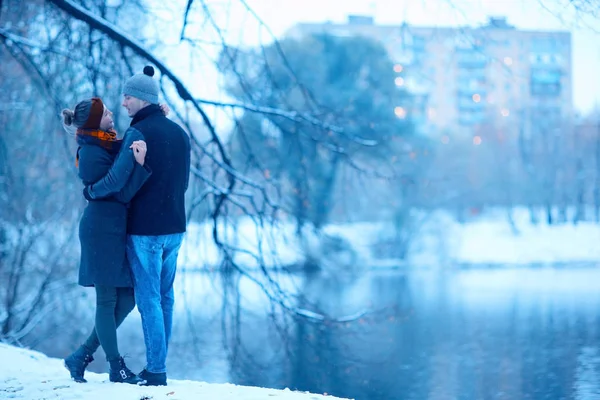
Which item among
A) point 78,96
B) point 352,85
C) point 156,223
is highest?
point 352,85

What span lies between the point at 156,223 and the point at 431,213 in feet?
90.8

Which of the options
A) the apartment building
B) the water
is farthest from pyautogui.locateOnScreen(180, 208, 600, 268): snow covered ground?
the water

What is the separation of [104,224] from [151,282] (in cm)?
38

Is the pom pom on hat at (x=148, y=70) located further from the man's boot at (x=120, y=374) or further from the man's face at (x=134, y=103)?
the man's boot at (x=120, y=374)

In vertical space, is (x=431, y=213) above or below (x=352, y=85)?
below

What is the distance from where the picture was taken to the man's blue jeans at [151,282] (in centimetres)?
430

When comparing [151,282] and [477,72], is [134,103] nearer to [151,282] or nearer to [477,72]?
[151,282]

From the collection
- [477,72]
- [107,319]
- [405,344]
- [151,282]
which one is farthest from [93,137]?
[477,72]

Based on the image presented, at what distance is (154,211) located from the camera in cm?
431

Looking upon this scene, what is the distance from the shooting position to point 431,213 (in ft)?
103

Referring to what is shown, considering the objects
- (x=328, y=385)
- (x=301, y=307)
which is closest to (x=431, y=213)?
(x=328, y=385)

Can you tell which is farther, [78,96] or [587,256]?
[587,256]

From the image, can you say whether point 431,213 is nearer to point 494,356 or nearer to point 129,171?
point 494,356

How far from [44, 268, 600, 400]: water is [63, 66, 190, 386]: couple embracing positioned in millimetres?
1899
